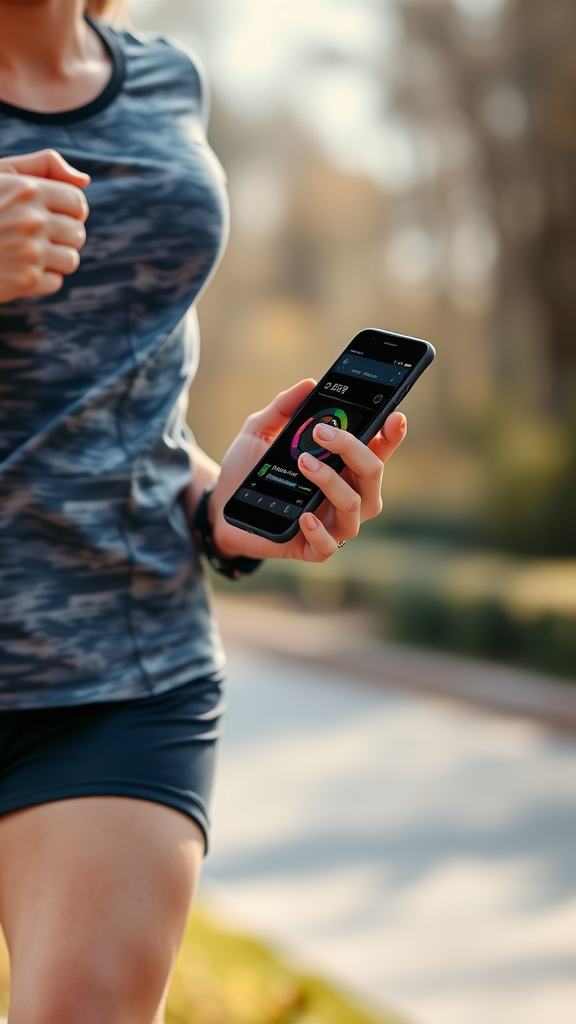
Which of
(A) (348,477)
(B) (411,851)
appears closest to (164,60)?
(A) (348,477)

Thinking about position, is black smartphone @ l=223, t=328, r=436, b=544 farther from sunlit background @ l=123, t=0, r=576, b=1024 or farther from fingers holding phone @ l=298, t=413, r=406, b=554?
sunlit background @ l=123, t=0, r=576, b=1024

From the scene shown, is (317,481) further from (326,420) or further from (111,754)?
(111,754)

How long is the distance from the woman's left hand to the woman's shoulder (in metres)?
0.44

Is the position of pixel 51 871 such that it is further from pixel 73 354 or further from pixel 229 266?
pixel 229 266

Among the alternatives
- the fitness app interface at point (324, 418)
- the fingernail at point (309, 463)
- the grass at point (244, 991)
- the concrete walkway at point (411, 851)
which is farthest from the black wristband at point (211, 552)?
the concrete walkway at point (411, 851)

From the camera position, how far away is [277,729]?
609 centimetres

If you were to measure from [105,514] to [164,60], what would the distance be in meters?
0.61

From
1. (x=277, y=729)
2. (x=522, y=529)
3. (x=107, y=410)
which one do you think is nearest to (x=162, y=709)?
(x=107, y=410)

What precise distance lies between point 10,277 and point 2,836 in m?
0.57

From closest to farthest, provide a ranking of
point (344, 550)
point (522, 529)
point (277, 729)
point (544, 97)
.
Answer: point (277, 729) < point (522, 529) < point (544, 97) < point (344, 550)

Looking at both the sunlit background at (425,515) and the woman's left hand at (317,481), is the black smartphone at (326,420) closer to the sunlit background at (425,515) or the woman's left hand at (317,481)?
the woman's left hand at (317,481)

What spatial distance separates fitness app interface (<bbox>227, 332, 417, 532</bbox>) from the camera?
1.37 metres

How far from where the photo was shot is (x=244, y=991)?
288 cm

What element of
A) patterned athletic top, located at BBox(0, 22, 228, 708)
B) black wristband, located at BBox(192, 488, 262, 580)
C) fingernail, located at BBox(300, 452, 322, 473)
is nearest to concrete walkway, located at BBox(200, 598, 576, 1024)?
black wristband, located at BBox(192, 488, 262, 580)
